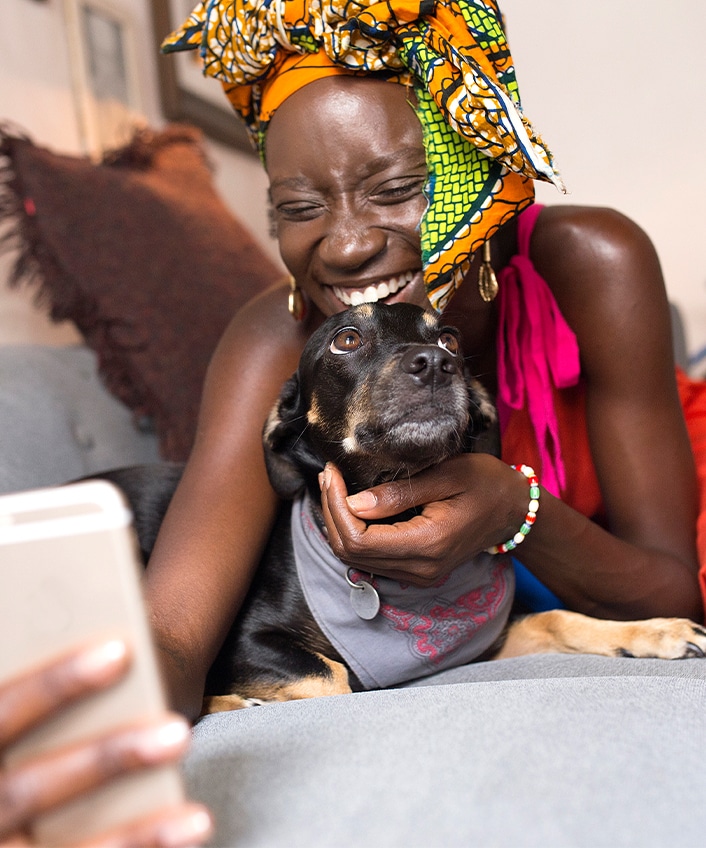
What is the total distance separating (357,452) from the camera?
1399 millimetres

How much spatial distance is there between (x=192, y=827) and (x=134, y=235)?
2.10m

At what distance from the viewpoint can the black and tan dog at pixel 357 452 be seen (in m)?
1.27

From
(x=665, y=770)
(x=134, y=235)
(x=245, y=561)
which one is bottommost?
(x=245, y=561)

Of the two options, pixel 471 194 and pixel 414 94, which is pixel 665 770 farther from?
pixel 414 94

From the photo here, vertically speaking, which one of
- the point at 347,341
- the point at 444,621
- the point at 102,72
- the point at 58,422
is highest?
the point at 102,72

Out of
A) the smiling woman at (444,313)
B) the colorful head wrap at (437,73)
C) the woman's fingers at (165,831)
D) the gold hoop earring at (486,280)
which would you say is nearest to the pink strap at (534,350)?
the smiling woman at (444,313)

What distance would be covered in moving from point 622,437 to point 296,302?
76cm

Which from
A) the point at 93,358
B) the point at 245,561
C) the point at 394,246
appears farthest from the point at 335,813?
the point at 93,358

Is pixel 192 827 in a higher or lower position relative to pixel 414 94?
lower

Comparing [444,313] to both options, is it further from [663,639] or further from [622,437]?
[663,639]

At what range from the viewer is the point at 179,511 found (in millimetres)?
1513

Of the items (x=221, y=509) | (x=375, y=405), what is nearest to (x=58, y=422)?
(x=221, y=509)

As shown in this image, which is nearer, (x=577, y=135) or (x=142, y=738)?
(x=142, y=738)

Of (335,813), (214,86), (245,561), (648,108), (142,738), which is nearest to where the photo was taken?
(142,738)
